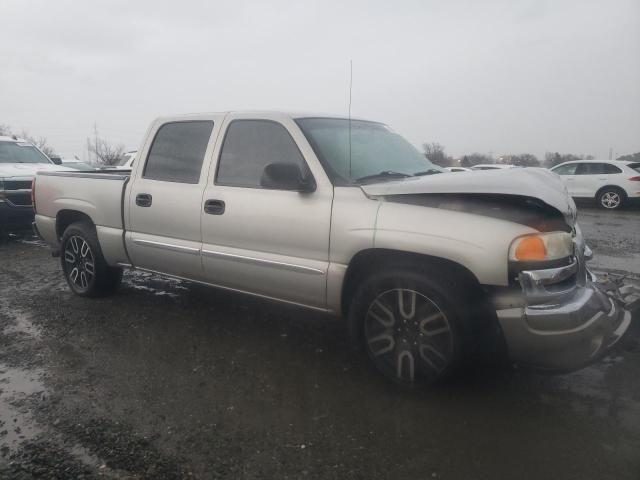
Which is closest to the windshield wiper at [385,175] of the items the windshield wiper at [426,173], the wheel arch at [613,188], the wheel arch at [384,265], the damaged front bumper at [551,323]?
the windshield wiper at [426,173]

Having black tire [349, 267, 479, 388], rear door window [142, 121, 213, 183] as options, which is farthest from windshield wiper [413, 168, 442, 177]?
rear door window [142, 121, 213, 183]

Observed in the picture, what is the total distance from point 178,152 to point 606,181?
45.4ft

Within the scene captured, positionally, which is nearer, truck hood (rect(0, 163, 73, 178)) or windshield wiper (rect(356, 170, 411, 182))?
windshield wiper (rect(356, 170, 411, 182))

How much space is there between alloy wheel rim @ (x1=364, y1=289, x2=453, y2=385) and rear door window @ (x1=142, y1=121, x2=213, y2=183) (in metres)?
1.91

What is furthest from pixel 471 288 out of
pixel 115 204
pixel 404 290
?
pixel 115 204

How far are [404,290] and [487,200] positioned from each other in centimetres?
71

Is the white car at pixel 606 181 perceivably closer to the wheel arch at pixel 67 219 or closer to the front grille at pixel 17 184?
the wheel arch at pixel 67 219

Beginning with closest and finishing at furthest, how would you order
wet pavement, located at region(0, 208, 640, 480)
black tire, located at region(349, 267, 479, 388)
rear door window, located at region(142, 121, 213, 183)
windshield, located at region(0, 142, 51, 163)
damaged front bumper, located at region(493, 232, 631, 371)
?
wet pavement, located at region(0, 208, 640, 480) < damaged front bumper, located at region(493, 232, 631, 371) < black tire, located at region(349, 267, 479, 388) < rear door window, located at region(142, 121, 213, 183) < windshield, located at region(0, 142, 51, 163)

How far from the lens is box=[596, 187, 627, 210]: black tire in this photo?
13725 millimetres

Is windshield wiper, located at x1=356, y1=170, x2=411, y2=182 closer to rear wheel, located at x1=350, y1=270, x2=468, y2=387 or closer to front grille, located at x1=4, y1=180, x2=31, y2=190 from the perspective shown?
rear wheel, located at x1=350, y1=270, x2=468, y2=387

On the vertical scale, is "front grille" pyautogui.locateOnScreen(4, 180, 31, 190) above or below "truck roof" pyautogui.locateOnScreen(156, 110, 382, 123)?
below

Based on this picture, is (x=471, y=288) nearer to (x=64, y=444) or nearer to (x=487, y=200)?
(x=487, y=200)

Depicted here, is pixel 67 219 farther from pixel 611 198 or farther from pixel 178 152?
pixel 611 198

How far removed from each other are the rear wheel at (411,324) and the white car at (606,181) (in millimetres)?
13119
